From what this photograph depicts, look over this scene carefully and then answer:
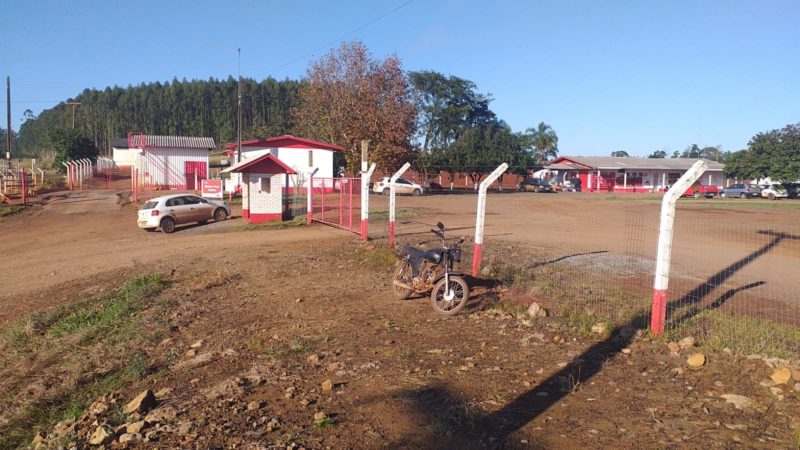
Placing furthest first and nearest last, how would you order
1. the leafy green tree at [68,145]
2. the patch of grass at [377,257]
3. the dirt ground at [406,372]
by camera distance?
the leafy green tree at [68,145], the patch of grass at [377,257], the dirt ground at [406,372]

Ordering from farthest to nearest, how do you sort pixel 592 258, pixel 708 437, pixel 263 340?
1. pixel 592 258
2. pixel 263 340
3. pixel 708 437

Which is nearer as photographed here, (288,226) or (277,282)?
(277,282)

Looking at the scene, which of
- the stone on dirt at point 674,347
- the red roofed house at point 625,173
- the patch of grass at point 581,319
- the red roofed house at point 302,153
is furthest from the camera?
the red roofed house at point 625,173

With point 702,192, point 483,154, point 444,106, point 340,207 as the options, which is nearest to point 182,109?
point 444,106

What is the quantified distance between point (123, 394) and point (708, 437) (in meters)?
5.44

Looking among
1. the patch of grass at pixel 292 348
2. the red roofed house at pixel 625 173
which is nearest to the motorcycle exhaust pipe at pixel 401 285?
the patch of grass at pixel 292 348

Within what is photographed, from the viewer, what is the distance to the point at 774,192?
184 feet

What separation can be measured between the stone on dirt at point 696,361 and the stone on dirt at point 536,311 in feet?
6.92

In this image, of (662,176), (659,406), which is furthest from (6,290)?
(662,176)

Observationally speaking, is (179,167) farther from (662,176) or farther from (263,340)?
(662,176)

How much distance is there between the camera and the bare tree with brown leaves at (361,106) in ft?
153

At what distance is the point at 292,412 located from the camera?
5328 millimetres

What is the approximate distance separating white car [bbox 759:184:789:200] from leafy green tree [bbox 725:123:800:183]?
2043 millimetres

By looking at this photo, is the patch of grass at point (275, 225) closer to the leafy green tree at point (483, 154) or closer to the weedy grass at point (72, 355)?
the weedy grass at point (72, 355)
